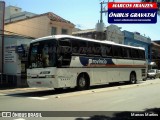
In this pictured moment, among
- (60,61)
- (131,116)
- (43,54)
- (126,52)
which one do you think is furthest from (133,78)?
(131,116)

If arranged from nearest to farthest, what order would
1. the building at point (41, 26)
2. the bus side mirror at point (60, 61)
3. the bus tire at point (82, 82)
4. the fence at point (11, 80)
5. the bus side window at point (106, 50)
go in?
the bus side mirror at point (60, 61) → the bus tire at point (82, 82) → the bus side window at point (106, 50) → the fence at point (11, 80) → the building at point (41, 26)

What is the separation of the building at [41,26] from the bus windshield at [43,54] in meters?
14.8

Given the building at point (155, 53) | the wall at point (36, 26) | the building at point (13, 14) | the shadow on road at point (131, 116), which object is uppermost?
the building at point (13, 14)

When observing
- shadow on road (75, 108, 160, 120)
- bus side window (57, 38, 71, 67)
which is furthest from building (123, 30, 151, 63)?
shadow on road (75, 108, 160, 120)

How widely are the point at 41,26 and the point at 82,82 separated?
15346 millimetres

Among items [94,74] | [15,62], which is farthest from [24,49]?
[94,74]

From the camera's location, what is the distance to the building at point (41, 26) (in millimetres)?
34406

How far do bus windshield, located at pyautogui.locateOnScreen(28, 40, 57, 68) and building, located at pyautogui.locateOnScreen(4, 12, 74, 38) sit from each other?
14.8 metres

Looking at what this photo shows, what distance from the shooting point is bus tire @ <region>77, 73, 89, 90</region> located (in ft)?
68.1

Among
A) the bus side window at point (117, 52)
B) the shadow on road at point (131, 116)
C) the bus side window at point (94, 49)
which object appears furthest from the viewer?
the bus side window at point (117, 52)

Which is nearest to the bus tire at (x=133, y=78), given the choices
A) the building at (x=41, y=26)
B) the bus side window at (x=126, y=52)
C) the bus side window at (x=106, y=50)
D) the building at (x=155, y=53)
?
the bus side window at (x=126, y=52)

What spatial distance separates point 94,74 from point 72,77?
286 cm

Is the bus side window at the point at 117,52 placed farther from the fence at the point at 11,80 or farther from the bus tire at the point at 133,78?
the fence at the point at 11,80

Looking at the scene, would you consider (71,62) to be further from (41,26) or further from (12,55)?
(41,26)
